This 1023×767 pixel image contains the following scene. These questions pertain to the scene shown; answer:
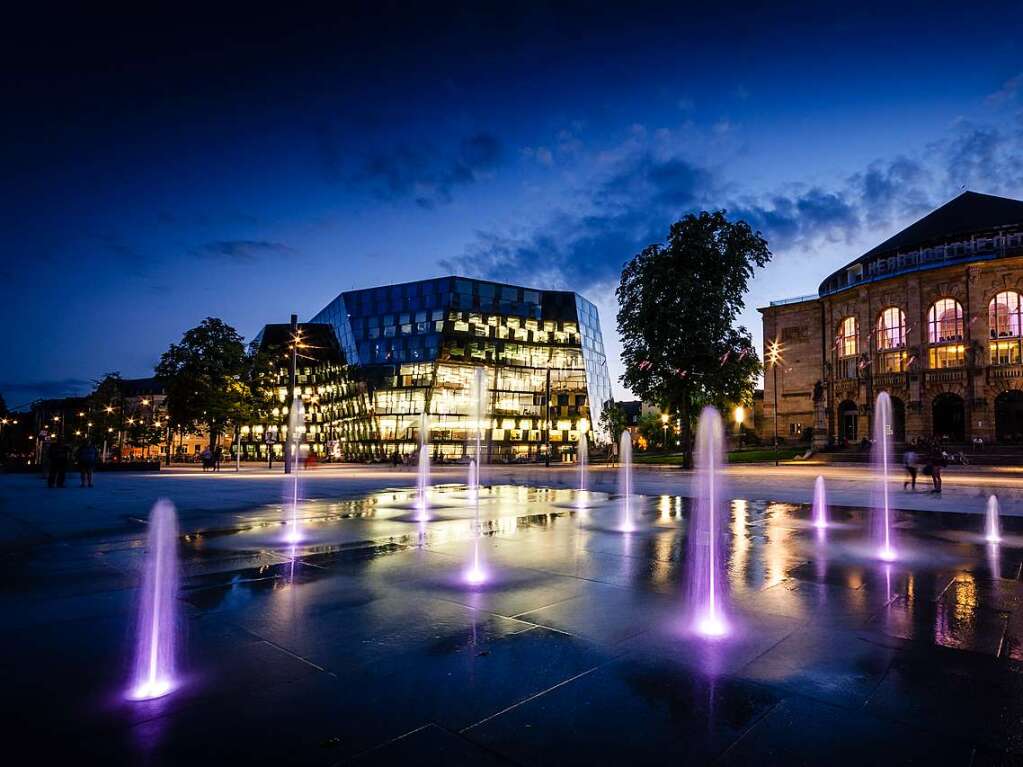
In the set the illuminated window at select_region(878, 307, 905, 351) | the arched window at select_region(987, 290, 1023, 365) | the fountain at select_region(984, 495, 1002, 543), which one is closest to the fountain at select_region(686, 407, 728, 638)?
the fountain at select_region(984, 495, 1002, 543)

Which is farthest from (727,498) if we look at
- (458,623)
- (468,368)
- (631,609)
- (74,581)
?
(468,368)

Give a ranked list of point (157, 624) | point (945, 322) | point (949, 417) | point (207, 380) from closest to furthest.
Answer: point (157, 624)
point (207, 380)
point (945, 322)
point (949, 417)

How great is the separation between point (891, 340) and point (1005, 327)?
332 inches

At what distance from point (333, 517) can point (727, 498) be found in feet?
38.4

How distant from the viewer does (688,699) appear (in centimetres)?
354

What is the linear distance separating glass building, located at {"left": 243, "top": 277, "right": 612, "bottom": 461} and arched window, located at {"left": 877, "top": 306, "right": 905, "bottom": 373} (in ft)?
103

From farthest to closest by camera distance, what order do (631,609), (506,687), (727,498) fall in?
1. (727,498)
2. (631,609)
3. (506,687)

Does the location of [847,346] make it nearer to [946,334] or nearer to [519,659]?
[946,334]

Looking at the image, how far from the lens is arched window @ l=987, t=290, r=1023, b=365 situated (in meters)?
47.6

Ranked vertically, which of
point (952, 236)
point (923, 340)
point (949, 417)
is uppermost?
point (952, 236)

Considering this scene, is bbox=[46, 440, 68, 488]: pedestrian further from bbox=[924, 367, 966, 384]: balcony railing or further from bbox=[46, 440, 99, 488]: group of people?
bbox=[924, 367, 966, 384]: balcony railing

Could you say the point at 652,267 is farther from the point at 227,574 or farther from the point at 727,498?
the point at 227,574

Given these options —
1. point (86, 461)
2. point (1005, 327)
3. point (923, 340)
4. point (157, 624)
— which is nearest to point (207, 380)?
point (86, 461)

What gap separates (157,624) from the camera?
16.4 ft
